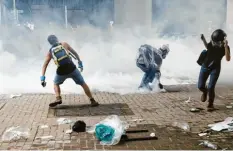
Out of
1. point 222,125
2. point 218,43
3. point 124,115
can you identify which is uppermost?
point 218,43

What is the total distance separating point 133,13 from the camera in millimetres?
17078

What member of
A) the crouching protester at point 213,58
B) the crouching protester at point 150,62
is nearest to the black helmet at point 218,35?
the crouching protester at point 213,58

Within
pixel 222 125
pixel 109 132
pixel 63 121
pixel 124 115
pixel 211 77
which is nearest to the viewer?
pixel 109 132

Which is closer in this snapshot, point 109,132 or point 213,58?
point 109,132

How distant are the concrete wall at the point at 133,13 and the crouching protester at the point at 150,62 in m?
7.01

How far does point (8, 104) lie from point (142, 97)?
277 cm

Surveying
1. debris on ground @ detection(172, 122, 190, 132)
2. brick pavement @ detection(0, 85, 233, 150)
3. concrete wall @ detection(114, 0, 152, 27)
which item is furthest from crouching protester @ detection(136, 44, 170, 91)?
concrete wall @ detection(114, 0, 152, 27)

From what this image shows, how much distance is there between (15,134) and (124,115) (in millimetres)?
2059

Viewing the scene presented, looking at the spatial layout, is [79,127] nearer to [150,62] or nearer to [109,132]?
[109,132]

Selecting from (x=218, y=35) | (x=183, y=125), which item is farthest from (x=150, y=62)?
(x=183, y=125)

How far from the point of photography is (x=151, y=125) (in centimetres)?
605

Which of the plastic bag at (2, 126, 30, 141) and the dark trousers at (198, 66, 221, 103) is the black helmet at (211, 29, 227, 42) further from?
the plastic bag at (2, 126, 30, 141)

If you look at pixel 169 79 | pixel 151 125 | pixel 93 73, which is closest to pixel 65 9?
pixel 93 73

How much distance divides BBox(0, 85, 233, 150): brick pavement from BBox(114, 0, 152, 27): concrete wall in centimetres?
714
